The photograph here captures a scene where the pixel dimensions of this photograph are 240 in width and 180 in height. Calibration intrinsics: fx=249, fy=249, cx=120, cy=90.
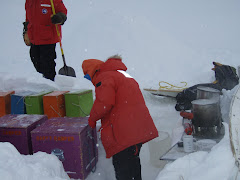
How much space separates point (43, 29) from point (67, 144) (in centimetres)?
271

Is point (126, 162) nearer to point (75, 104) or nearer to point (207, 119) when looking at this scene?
point (207, 119)

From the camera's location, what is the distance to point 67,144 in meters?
3.05

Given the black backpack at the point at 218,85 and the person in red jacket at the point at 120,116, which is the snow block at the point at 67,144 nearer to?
the person in red jacket at the point at 120,116

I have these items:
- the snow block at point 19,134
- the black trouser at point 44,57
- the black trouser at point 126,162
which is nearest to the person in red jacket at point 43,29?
the black trouser at point 44,57

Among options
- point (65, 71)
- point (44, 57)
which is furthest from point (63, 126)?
point (44, 57)

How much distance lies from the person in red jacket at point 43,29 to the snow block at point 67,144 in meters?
2.18

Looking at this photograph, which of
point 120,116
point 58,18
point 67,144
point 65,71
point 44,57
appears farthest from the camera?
point 65,71

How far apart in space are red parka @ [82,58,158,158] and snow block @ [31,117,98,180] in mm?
420

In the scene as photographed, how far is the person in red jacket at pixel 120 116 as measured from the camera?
2674mm

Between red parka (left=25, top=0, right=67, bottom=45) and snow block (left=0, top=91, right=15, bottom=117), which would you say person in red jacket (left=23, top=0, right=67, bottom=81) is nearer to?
red parka (left=25, top=0, right=67, bottom=45)

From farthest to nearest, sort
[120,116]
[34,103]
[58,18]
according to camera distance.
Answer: [58,18] < [34,103] < [120,116]

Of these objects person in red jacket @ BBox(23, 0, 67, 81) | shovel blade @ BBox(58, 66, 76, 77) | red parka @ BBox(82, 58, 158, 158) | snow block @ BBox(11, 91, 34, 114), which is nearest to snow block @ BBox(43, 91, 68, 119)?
snow block @ BBox(11, 91, 34, 114)

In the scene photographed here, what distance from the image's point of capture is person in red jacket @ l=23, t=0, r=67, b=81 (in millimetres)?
4770

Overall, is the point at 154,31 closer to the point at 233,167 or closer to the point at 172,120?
the point at 172,120
